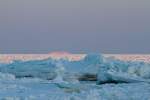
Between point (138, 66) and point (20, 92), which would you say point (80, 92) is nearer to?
point (20, 92)

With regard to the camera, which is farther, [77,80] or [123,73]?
[77,80]

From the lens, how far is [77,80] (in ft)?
45.1

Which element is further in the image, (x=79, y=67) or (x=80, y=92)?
(x=79, y=67)

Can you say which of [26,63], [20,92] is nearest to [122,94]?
[20,92]

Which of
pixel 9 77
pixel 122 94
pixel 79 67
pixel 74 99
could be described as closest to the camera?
pixel 74 99

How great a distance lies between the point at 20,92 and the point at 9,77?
4.00m

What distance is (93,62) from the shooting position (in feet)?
58.0

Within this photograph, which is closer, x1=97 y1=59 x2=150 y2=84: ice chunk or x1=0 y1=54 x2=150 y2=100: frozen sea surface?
x1=0 y1=54 x2=150 y2=100: frozen sea surface

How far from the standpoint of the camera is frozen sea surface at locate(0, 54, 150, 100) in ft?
27.2

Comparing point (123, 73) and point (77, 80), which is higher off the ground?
point (123, 73)

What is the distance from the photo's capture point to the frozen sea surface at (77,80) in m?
8.30

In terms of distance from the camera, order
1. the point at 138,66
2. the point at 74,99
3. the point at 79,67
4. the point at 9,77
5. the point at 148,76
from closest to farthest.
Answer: the point at 74,99, the point at 9,77, the point at 148,76, the point at 138,66, the point at 79,67

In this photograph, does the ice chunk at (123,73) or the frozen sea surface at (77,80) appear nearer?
the frozen sea surface at (77,80)

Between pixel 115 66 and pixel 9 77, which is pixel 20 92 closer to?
pixel 9 77
